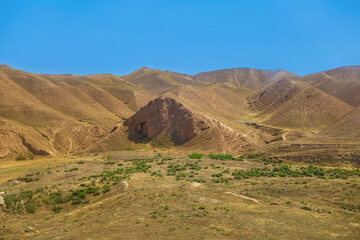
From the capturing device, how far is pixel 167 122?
42.5 m

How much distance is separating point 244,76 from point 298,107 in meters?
91.8

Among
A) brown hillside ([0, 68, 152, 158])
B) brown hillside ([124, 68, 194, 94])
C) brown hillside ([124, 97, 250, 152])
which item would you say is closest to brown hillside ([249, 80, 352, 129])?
brown hillside ([124, 97, 250, 152])

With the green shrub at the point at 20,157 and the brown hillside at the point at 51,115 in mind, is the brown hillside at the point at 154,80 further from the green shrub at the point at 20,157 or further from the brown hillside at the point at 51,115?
the green shrub at the point at 20,157

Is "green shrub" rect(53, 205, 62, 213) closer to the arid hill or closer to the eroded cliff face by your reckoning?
the arid hill

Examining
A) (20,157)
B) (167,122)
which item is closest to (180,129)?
(167,122)

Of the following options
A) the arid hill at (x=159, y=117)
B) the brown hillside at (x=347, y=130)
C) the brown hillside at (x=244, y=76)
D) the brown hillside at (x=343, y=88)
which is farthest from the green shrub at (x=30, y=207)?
the brown hillside at (x=244, y=76)

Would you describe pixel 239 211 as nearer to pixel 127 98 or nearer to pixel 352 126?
pixel 352 126

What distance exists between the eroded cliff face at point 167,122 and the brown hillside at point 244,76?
95962mm

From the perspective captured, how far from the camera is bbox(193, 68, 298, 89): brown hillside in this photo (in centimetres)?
A: 13738

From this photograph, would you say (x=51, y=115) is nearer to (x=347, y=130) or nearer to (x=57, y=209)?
(x=57, y=209)

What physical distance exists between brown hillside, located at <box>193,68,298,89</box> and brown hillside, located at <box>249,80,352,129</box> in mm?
63379

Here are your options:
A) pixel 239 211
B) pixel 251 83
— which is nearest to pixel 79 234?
pixel 239 211

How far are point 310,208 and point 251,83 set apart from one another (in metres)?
130

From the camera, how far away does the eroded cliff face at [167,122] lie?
3950 cm
